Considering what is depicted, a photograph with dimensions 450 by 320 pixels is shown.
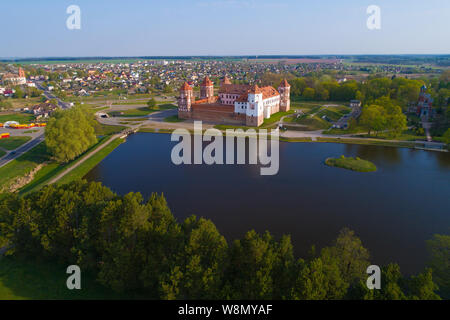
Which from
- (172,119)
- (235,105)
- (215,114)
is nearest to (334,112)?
(235,105)

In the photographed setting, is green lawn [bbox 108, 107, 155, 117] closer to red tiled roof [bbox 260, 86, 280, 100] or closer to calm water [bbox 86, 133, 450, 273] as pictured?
red tiled roof [bbox 260, 86, 280, 100]

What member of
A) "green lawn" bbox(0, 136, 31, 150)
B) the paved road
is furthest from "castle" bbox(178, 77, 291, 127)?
"green lawn" bbox(0, 136, 31, 150)

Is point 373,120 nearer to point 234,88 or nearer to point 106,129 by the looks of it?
point 234,88

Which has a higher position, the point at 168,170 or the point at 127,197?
the point at 127,197
